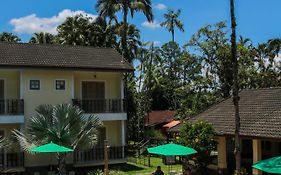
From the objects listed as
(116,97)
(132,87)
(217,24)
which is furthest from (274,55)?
(116,97)

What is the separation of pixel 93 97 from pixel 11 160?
20.5 ft

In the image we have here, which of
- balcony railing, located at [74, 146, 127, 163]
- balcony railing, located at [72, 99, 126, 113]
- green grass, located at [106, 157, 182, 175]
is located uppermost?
balcony railing, located at [72, 99, 126, 113]

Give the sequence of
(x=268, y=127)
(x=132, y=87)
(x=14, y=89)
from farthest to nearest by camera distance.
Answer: (x=132, y=87), (x=14, y=89), (x=268, y=127)

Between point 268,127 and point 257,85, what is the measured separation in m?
20.8

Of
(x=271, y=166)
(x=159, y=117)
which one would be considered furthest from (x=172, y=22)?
(x=271, y=166)

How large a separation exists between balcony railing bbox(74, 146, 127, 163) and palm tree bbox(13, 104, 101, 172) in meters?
3.15

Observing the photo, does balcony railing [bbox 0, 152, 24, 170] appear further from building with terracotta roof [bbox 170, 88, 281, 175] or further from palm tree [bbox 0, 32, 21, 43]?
palm tree [bbox 0, 32, 21, 43]

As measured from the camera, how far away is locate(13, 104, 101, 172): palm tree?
69.5ft

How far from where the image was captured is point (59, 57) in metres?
26.2

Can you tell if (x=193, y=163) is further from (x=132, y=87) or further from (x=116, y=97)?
(x=132, y=87)

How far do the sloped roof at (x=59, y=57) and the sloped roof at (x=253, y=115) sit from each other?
19.5 ft

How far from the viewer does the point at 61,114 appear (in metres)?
21.8

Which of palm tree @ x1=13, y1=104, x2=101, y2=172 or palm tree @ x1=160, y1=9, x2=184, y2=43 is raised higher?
palm tree @ x1=160, y1=9, x2=184, y2=43

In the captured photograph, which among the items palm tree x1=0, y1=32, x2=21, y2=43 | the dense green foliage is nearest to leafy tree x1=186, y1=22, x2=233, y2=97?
the dense green foliage
